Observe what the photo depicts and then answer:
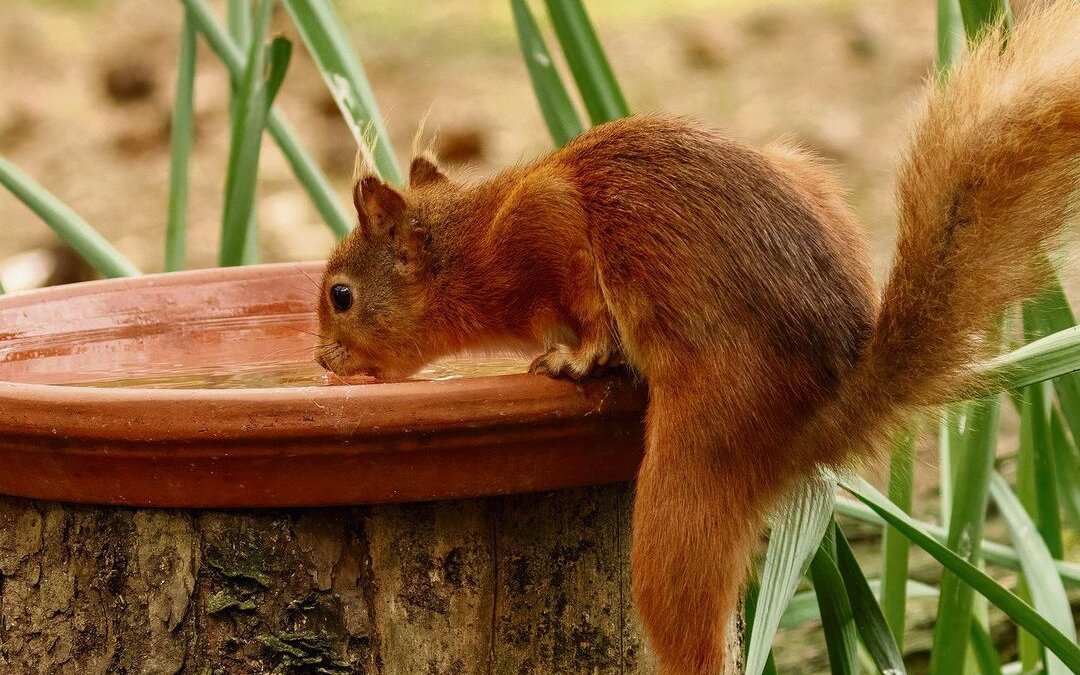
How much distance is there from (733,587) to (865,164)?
3540mm

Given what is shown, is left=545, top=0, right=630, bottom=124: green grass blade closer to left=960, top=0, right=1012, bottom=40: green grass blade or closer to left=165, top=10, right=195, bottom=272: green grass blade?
left=960, top=0, right=1012, bottom=40: green grass blade

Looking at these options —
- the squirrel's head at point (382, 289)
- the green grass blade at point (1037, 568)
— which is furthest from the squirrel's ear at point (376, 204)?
the green grass blade at point (1037, 568)

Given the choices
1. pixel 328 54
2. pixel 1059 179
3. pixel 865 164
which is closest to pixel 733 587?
pixel 1059 179

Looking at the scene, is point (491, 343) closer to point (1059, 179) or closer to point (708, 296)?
point (708, 296)

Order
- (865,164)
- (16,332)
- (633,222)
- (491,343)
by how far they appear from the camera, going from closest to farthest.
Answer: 1. (633,222)
2. (491,343)
3. (16,332)
4. (865,164)

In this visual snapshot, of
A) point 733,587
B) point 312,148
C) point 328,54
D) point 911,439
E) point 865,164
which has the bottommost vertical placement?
point 733,587

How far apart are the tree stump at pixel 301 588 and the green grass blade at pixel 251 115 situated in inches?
22.0

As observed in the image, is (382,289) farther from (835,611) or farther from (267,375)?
(835,611)

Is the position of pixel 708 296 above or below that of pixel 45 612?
above

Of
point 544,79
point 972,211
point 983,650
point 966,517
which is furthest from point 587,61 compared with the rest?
point 983,650

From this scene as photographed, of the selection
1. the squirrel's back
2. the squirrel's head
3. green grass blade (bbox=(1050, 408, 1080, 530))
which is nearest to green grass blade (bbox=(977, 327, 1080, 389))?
the squirrel's back

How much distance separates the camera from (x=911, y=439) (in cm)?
131

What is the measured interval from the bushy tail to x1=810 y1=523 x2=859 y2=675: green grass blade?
180 mm

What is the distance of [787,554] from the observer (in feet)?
3.96
